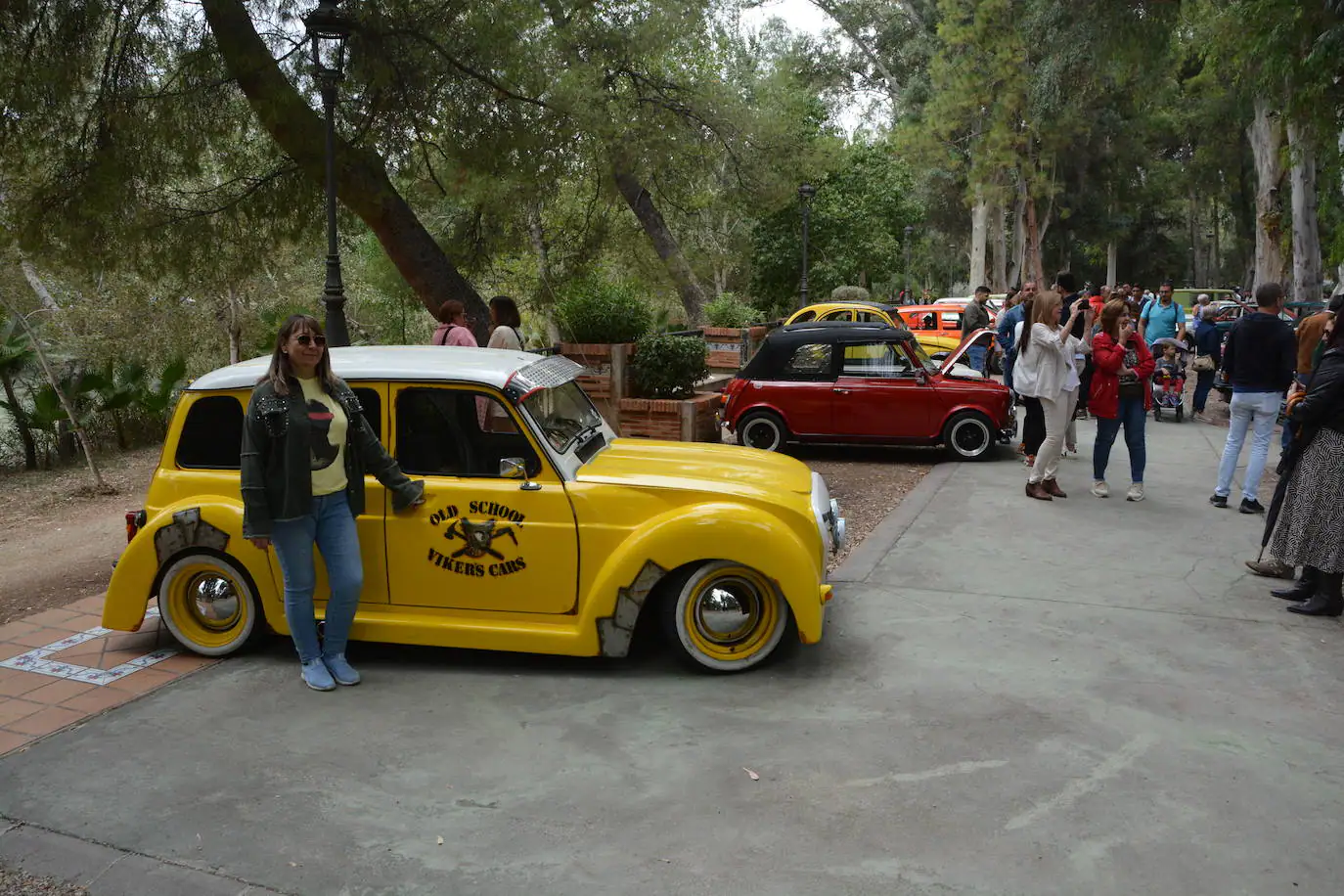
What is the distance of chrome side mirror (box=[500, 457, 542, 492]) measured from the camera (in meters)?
5.38

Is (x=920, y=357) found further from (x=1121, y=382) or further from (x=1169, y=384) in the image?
(x=1169, y=384)

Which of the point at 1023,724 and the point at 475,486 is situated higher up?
the point at 475,486

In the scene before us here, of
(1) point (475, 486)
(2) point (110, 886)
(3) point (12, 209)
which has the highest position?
(3) point (12, 209)

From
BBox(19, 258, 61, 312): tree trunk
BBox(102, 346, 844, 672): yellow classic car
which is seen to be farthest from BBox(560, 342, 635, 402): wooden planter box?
BBox(19, 258, 61, 312): tree trunk

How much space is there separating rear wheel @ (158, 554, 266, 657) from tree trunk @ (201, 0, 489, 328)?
589 centimetres

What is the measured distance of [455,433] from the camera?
558cm

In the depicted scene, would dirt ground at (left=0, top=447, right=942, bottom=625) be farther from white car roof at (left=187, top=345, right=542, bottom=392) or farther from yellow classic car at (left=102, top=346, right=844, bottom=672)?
white car roof at (left=187, top=345, right=542, bottom=392)

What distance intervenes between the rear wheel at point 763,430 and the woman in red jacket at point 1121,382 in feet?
11.9

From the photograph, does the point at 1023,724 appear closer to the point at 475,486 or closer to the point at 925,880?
the point at 925,880

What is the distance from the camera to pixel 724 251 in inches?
1312

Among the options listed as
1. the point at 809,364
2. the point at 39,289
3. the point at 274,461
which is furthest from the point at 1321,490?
the point at 39,289

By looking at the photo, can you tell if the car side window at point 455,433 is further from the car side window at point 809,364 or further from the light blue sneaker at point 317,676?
the car side window at point 809,364

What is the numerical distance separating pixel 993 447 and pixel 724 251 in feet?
72.5

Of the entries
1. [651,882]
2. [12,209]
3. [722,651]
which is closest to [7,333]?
[12,209]
